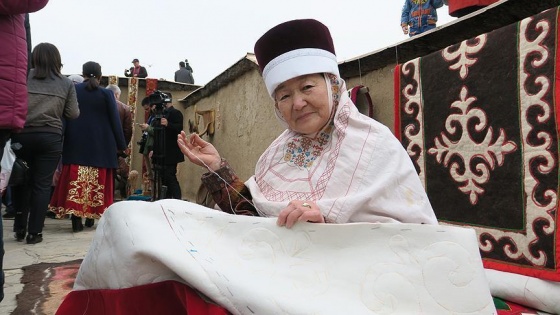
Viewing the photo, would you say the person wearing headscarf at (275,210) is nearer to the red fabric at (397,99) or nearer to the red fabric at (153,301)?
the red fabric at (153,301)

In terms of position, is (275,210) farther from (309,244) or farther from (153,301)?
(153,301)

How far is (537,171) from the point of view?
5.89ft

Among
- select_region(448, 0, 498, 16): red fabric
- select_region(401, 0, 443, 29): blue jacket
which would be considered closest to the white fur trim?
select_region(448, 0, 498, 16): red fabric

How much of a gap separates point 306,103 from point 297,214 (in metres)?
0.47

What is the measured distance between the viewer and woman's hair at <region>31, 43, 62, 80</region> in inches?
133

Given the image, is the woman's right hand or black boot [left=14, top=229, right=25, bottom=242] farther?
black boot [left=14, top=229, right=25, bottom=242]

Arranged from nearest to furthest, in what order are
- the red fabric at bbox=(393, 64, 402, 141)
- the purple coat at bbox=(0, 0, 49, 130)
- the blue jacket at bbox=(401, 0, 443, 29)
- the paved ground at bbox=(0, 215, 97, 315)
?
the purple coat at bbox=(0, 0, 49, 130) < the paved ground at bbox=(0, 215, 97, 315) < the red fabric at bbox=(393, 64, 402, 141) < the blue jacket at bbox=(401, 0, 443, 29)

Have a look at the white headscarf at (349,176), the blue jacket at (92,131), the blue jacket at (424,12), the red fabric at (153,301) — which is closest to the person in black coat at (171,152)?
the blue jacket at (92,131)

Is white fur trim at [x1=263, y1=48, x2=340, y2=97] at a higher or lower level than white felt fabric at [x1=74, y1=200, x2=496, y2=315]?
higher

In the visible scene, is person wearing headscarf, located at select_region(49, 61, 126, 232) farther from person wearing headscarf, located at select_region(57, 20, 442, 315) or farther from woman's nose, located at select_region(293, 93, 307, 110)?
woman's nose, located at select_region(293, 93, 307, 110)

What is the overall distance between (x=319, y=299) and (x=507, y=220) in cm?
119

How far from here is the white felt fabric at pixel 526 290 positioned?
1737mm

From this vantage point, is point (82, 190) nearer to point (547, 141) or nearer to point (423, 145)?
point (423, 145)

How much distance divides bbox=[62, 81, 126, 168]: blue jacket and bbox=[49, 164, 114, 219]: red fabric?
0.08 metres
